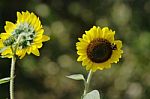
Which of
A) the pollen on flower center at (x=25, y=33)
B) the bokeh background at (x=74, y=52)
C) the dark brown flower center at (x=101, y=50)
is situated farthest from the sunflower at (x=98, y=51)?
the bokeh background at (x=74, y=52)

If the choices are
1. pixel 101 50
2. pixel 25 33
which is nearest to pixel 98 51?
pixel 101 50

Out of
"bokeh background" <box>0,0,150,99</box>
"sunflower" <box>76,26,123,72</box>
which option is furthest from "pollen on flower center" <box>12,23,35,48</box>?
"bokeh background" <box>0,0,150,99</box>

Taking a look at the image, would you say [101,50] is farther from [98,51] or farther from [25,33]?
[25,33]

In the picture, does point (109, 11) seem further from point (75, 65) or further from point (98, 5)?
point (75, 65)

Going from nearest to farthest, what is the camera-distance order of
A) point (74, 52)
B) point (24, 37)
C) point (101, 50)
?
1. point (24, 37)
2. point (101, 50)
3. point (74, 52)

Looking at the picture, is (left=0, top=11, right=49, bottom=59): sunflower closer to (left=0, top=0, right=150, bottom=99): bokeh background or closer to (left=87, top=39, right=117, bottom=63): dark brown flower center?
(left=87, top=39, right=117, bottom=63): dark brown flower center

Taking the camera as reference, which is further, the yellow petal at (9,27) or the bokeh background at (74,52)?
the bokeh background at (74,52)

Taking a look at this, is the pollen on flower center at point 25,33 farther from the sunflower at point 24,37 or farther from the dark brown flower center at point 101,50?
the dark brown flower center at point 101,50
